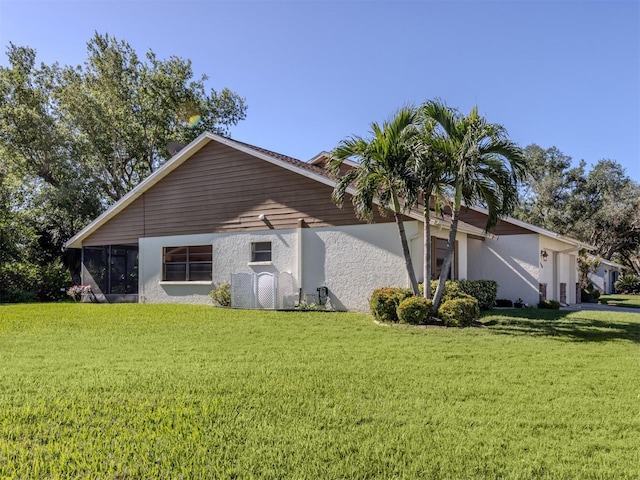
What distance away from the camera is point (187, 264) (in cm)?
1666

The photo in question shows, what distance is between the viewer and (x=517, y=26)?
11320mm

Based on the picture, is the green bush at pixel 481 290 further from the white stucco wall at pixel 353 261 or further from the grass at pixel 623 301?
the grass at pixel 623 301

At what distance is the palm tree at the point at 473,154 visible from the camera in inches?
402

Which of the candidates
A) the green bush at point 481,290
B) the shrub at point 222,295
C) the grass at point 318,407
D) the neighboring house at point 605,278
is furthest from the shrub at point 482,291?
the neighboring house at point 605,278

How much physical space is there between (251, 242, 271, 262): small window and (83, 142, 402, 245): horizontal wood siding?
589mm

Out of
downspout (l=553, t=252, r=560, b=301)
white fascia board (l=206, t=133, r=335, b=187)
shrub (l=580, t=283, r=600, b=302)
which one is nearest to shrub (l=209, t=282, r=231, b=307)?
white fascia board (l=206, t=133, r=335, b=187)

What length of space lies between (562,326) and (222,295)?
32.4 ft

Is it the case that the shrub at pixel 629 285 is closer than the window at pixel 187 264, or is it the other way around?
the window at pixel 187 264

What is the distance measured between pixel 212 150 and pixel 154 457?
13.9m

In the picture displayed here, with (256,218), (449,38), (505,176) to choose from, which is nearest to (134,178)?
(256,218)

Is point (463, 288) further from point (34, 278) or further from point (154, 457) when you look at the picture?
point (34, 278)

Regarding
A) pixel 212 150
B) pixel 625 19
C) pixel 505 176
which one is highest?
pixel 625 19

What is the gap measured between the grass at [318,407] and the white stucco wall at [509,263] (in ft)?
24.9

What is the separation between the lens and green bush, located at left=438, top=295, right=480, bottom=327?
10289 millimetres
